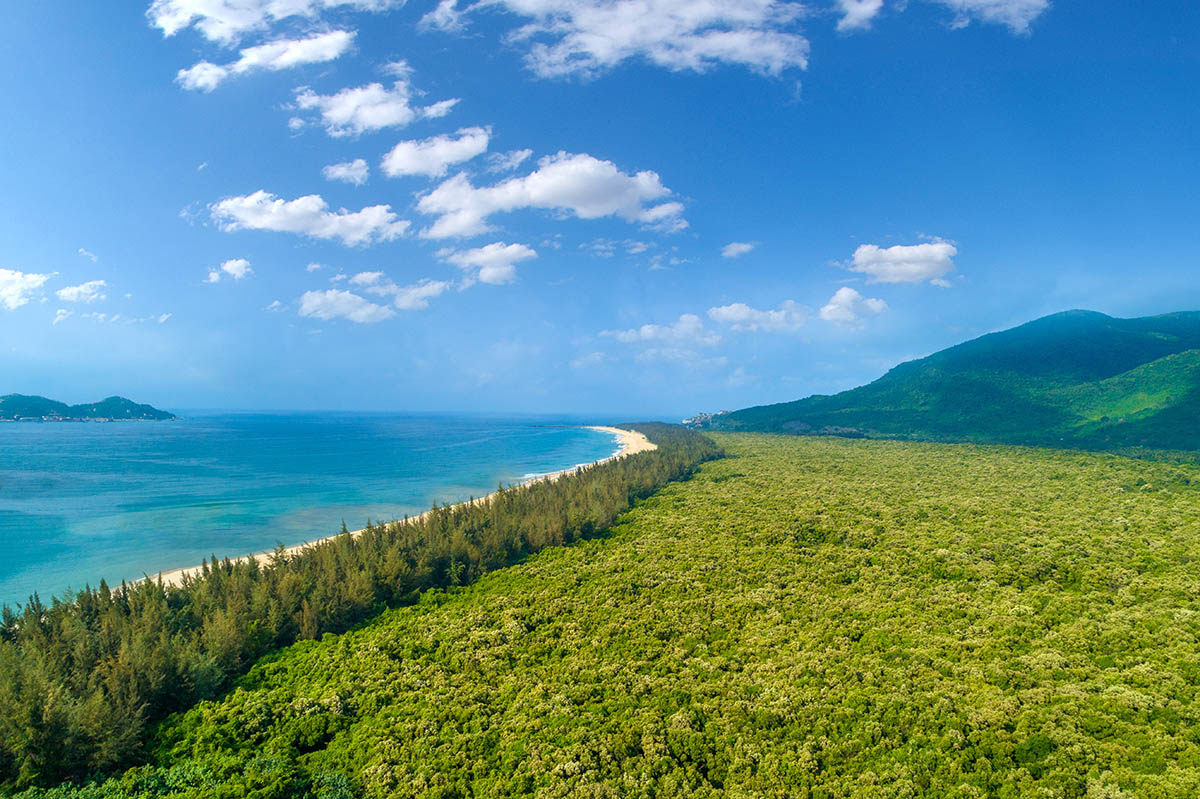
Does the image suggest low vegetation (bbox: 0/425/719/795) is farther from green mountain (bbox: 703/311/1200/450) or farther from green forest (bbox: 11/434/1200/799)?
green mountain (bbox: 703/311/1200/450)

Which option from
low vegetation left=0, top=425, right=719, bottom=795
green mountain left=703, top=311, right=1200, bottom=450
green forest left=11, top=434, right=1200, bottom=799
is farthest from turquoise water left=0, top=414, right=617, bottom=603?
green mountain left=703, top=311, right=1200, bottom=450

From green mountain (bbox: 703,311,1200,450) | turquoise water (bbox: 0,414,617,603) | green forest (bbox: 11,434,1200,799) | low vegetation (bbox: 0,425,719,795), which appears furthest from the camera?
green mountain (bbox: 703,311,1200,450)

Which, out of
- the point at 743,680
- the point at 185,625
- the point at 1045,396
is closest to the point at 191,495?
the point at 185,625

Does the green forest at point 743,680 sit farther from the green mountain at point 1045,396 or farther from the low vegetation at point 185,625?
the green mountain at point 1045,396

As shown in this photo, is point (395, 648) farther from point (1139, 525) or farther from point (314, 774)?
point (1139, 525)

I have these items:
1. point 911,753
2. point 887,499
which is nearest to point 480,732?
point 911,753

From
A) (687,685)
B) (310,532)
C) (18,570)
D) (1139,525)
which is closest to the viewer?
(687,685)

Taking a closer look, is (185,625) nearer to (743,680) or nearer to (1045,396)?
(743,680)
